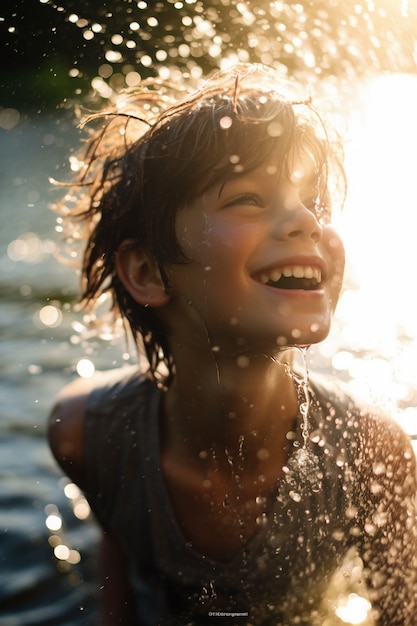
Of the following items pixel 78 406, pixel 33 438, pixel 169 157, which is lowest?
pixel 33 438

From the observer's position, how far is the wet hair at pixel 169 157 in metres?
1.79

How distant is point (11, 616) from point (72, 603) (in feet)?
0.56

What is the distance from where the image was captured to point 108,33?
7516mm

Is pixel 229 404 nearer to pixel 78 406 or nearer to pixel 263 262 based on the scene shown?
pixel 263 262

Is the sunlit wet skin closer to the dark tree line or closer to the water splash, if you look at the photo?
the water splash

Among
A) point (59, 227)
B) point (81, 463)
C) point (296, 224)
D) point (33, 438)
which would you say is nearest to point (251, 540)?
point (81, 463)

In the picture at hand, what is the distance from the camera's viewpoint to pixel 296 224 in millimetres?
1661

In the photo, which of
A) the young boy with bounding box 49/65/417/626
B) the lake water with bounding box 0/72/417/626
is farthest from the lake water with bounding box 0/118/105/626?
the young boy with bounding box 49/65/417/626

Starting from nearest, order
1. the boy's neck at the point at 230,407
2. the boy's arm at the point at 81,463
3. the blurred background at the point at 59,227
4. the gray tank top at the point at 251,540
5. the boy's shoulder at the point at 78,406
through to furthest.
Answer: the boy's neck at the point at 230,407, the gray tank top at the point at 251,540, the boy's arm at the point at 81,463, the boy's shoulder at the point at 78,406, the blurred background at the point at 59,227

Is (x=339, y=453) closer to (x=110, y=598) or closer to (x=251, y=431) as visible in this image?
(x=251, y=431)

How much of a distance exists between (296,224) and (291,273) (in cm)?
10

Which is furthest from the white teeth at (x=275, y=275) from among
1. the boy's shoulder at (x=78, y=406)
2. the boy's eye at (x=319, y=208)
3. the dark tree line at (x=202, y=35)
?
the dark tree line at (x=202, y=35)

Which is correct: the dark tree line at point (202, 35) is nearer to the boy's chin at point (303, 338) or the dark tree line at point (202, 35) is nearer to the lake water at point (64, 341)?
the lake water at point (64, 341)

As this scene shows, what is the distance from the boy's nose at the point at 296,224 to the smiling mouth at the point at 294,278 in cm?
7
